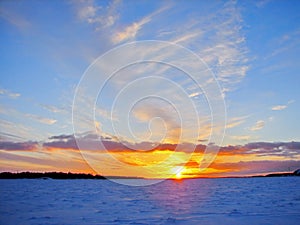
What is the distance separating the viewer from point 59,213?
1789cm

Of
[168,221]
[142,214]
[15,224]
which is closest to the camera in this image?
[15,224]

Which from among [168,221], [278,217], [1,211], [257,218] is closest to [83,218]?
[168,221]

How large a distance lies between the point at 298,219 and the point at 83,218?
1038 centimetres

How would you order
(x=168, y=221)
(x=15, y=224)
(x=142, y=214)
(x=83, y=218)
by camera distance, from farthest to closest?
(x=142, y=214)
(x=83, y=218)
(x=168, y=221)
(x=15, y=224)

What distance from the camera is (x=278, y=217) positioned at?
15.6 m

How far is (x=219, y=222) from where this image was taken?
48.7 ft

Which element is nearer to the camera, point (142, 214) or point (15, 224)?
point (15, 224)

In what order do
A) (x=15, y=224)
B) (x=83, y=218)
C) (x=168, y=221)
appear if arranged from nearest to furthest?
(x=15, y=224) → (x=168, y=221) → (x=83, y=218)

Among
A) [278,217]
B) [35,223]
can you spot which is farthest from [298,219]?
[35,223]

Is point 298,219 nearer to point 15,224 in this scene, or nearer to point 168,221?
point 168,221

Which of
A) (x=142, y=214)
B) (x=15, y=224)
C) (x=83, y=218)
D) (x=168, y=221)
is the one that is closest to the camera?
(x=15, y=224)

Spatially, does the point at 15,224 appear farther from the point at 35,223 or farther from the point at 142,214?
the point at 142,214

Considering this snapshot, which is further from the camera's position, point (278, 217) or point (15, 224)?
point (278, 217)

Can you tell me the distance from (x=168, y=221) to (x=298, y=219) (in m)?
6.00
